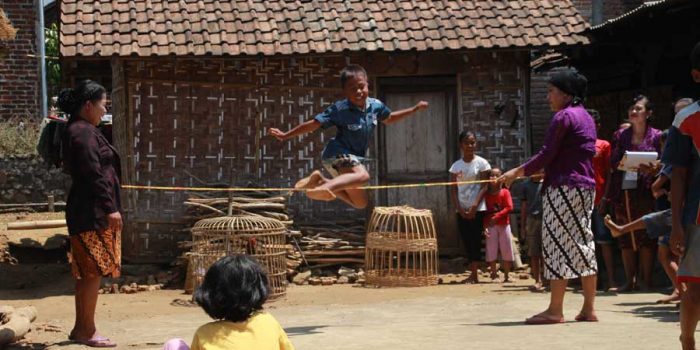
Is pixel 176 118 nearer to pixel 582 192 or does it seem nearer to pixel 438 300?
pixel 438 300

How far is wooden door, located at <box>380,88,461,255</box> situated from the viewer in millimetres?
14398

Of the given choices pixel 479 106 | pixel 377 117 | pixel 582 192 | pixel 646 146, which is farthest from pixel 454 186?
pixel 582 192

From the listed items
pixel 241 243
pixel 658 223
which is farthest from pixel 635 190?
pixel 241 243

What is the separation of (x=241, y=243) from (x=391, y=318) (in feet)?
11.2

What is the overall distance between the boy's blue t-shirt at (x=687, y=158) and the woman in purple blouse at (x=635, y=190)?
435cm

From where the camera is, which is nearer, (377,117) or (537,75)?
(377,117)

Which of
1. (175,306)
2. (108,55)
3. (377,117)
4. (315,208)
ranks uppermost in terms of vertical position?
(108,55)

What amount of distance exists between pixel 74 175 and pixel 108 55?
5381mm

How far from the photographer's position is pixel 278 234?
1222 centimetres

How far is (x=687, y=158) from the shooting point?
5.75 m

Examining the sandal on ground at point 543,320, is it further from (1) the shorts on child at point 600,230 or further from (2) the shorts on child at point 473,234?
(2) the shorts on child at point 473,234

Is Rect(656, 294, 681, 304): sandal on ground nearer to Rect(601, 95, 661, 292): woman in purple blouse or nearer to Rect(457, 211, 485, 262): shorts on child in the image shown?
Rect(601, 95, 661, 292): woman in purple blouse

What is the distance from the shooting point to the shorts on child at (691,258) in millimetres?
5508

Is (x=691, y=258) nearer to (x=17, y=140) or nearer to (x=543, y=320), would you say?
(x=543, y=320)
